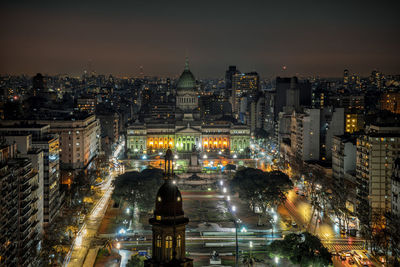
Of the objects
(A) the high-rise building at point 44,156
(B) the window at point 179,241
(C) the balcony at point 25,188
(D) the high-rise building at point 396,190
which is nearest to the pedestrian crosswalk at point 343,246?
(D) the high-rise building at point 396,190

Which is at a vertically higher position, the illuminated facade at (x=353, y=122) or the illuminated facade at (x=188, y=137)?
the illuminated facade at (x=353, y=122)

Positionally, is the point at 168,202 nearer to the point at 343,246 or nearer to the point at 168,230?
the point at 168,230

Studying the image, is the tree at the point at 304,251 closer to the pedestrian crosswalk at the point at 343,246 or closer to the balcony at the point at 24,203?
the pedestrian crosswalk at the point at 343,246

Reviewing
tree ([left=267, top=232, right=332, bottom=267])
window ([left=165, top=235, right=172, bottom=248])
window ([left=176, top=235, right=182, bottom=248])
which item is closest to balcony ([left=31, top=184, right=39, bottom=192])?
tree ([left=267, top=232, right=332, bottom=267])

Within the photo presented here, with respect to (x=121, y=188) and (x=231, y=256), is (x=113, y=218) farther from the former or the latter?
(x=231, y=256)

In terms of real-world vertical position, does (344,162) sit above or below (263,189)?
above

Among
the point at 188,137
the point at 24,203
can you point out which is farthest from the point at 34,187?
the point at 188,137

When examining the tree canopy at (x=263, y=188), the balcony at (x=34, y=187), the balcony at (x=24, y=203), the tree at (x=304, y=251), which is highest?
the balcony at (x=34, y=187)
